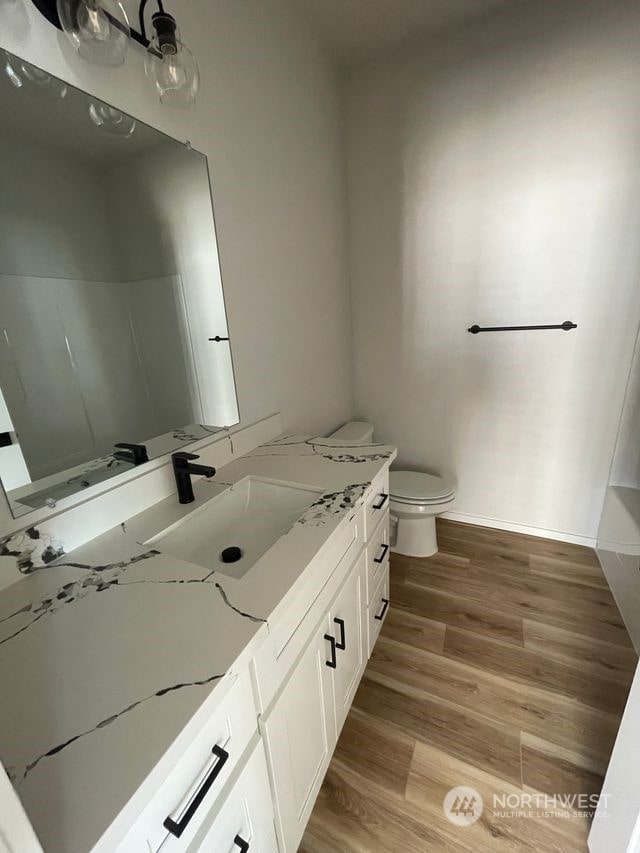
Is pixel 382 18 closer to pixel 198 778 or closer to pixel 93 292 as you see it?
pixel 93 292

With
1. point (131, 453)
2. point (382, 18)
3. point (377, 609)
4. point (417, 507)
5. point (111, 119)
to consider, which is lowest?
point (377, 609)

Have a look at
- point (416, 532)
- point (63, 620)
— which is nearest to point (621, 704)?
point (416, 532)

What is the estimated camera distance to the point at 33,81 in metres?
0.78

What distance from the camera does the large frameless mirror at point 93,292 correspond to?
2.58 feet

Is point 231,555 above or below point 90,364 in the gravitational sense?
below

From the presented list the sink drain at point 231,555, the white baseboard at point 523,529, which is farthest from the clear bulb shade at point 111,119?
the white baseboard at point 523,529

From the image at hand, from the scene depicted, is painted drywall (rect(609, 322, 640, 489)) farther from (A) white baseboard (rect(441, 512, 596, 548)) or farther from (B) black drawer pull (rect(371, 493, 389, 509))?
(B) black drawer pull (rect(371, 493, 389, 509))

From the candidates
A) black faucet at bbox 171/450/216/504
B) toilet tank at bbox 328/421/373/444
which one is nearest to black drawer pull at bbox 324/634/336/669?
black faucet at bbox 171/450/216/504

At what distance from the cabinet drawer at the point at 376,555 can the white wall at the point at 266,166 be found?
63 centimetres

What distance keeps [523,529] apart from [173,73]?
2560 millimetres

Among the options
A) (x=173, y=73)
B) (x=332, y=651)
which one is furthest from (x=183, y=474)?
(x=173, y=73)

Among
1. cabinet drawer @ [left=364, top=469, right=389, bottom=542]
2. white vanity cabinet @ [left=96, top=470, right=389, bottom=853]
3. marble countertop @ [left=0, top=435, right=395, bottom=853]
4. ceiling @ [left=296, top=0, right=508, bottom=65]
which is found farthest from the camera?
ceiling @ [left=296, top=0, right=508, bottom=65]

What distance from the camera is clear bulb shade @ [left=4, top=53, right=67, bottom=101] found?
0.74 m

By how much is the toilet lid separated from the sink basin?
95 centimetres
